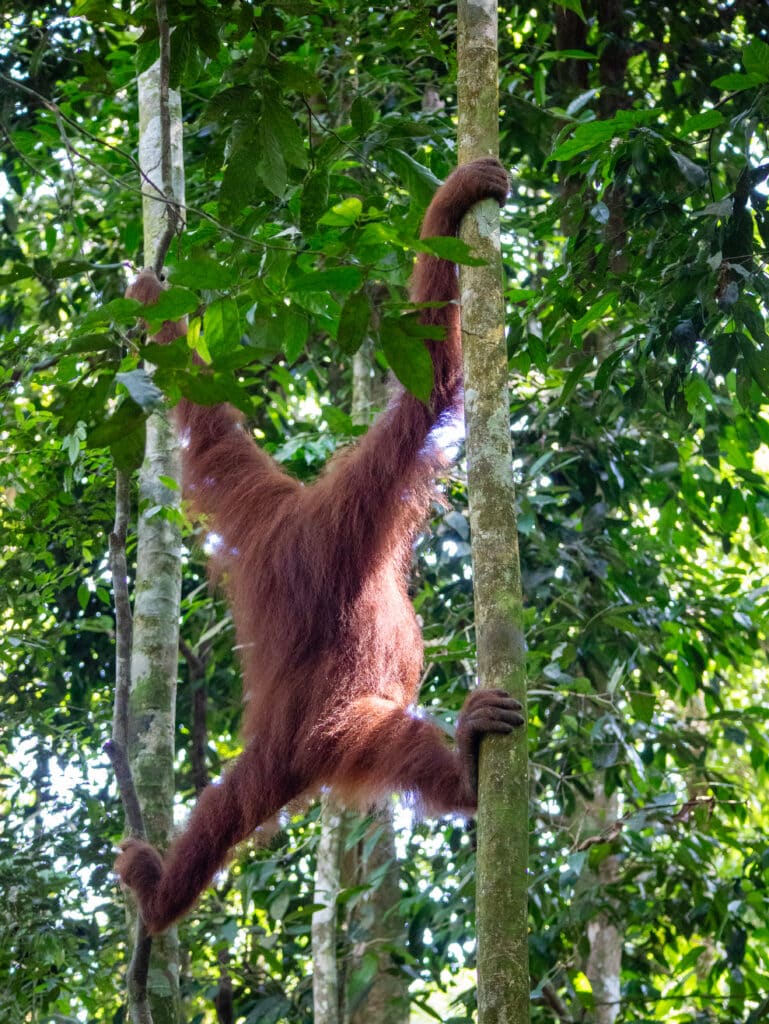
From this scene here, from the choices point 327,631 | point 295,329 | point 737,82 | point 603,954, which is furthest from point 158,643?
point 603,954

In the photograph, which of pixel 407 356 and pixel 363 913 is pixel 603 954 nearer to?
pixel 363 913

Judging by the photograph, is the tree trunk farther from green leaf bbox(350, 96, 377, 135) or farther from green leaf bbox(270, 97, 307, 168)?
green leaf bbox(270, 97, 307, 168)

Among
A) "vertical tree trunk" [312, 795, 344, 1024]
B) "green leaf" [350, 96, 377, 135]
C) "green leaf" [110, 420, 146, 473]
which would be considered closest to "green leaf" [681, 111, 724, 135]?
"green leaf" [350, 96, 377, 135]

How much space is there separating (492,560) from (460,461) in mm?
1838

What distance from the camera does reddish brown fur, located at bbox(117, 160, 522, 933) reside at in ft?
9.82

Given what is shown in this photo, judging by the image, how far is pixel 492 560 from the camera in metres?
2.12

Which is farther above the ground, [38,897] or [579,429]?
[579,429]

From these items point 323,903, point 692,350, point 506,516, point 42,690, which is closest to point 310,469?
point 42,690

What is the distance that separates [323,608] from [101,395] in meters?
1.58

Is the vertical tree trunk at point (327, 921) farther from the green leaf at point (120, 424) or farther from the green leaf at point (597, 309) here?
the green leaf at point (120, 424)

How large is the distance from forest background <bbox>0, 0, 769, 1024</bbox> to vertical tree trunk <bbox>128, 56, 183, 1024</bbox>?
0.23 m

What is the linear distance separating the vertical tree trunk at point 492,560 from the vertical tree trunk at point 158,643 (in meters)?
0.91

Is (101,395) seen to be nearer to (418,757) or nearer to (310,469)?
(418,757)

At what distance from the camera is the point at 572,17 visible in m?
5.39
